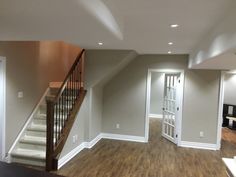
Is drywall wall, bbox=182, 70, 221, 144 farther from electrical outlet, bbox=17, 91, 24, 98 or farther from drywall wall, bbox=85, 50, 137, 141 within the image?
electrical outlet, bbox=17, 91, 24, 98

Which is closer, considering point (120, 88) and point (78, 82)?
point (78, 82)

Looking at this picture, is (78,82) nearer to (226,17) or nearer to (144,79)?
(144,79)

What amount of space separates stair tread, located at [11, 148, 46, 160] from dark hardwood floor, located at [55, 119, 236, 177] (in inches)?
19.4

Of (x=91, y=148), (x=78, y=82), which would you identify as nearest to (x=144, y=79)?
(x=78, y=82)

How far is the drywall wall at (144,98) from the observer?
5.24 meters

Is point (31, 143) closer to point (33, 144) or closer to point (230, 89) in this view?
point (33, 144)

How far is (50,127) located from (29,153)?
895 millimetres

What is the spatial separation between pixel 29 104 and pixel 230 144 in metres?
5.40

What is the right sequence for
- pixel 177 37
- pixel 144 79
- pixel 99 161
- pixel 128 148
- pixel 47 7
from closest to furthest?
1. pixel 47 7
2. pixel 177 37
3. pixel 99 161
4. pixel 128 148
5. pixel 144 79

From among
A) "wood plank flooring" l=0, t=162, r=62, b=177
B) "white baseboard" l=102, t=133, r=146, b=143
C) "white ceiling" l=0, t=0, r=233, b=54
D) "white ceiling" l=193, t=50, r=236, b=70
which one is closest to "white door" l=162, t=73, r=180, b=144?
"white baseboard" l=102, t=133, r=146, b=143

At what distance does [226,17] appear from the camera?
2090 mm

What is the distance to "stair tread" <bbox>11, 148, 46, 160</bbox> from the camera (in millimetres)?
3809

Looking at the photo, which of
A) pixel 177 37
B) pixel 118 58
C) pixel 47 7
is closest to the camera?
pixel 47 7

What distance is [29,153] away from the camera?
3.91 meters
